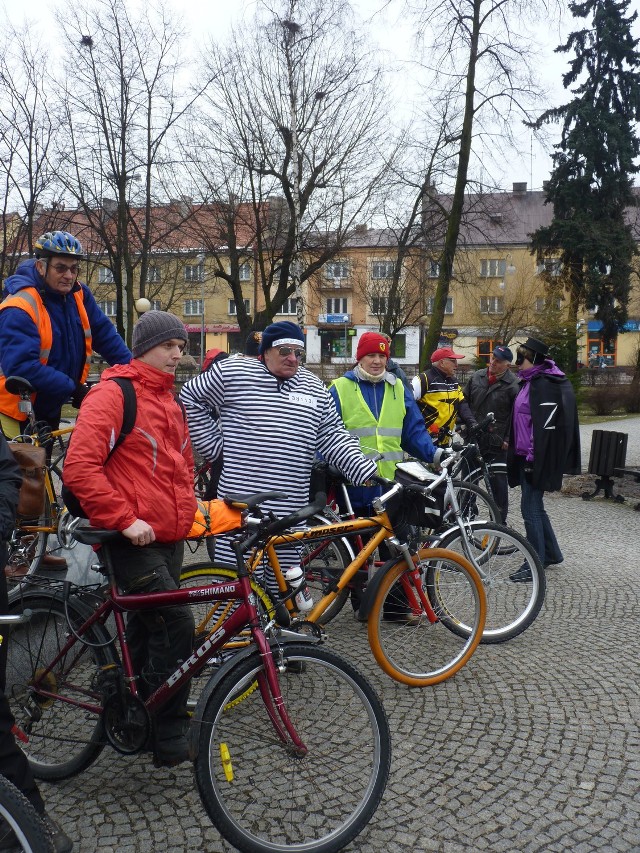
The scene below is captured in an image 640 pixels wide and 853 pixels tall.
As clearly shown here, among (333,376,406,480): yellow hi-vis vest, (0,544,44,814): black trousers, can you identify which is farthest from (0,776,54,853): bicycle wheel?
(333,376,406,480): yellow hi-vis vest

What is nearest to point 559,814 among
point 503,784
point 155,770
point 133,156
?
point 503,784

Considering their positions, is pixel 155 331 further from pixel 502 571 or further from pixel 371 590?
pixel 502 571

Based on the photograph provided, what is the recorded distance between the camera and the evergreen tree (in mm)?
37906

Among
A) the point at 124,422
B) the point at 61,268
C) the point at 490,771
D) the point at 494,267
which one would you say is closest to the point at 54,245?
the point at 61,268

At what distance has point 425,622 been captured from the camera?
445 centimetres

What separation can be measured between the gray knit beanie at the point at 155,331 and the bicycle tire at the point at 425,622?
68.1 inches

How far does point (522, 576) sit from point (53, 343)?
10.2 ft

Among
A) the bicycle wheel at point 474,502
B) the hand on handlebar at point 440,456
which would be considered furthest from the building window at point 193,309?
the hand on handlebar at point 440,456

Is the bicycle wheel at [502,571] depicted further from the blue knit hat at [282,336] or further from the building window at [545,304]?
the building window at [545,304]

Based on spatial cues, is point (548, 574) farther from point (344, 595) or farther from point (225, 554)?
point (225, 554)

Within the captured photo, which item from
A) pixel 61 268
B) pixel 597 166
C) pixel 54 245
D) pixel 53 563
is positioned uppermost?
pixel 597 166

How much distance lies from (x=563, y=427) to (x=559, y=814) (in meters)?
3.98

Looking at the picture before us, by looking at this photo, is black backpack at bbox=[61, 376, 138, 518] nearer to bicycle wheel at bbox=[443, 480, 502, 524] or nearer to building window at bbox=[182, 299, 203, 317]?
bicycle wheel at bbox=[443, 480, 502, 524]

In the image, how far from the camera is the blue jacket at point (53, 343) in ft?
13.2
